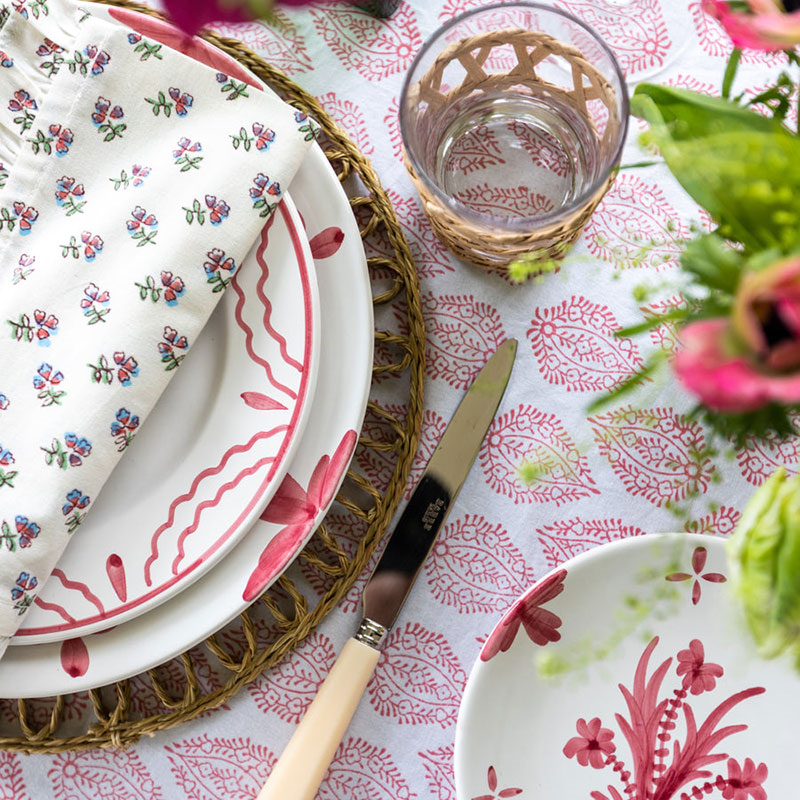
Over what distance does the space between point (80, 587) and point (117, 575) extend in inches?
1.0

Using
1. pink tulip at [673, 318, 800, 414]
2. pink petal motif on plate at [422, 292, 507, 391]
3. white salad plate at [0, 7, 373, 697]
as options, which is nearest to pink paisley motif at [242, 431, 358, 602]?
white salad plate at [0, 7, 373, 697]

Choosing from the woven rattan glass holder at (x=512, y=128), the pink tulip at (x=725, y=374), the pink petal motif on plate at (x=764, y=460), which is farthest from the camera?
the pink petal motif on plate at (x=764, y=460)

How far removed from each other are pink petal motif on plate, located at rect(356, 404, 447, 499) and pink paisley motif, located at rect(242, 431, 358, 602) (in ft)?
0.20

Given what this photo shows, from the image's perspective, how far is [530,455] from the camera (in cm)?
62

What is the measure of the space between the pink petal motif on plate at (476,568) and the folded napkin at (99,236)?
236 millimetres

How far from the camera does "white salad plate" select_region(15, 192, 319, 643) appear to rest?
542 millimetres

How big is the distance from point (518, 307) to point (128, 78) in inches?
12.2

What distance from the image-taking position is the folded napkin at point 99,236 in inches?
20.4

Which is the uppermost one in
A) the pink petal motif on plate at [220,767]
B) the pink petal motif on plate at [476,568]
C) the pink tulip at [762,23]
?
the pink tulip at [762,23]

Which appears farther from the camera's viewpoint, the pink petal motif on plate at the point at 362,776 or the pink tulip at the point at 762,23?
the pink petal motif on plate at the point at 362,776

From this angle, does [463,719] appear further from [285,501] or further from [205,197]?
[205,197]

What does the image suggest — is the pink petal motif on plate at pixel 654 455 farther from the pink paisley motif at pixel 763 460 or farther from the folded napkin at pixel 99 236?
the folded napkin at pixel 99 236

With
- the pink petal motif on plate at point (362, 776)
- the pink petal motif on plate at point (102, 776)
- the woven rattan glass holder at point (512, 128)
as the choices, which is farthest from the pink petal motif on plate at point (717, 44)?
the pink petal motif on plate at point (102, 776)

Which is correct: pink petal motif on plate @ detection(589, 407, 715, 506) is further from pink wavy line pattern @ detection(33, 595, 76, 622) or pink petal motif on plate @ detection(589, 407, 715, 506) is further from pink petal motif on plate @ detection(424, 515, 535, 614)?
pink wavy line pattern @ detection(33, 595, 76, 622)
